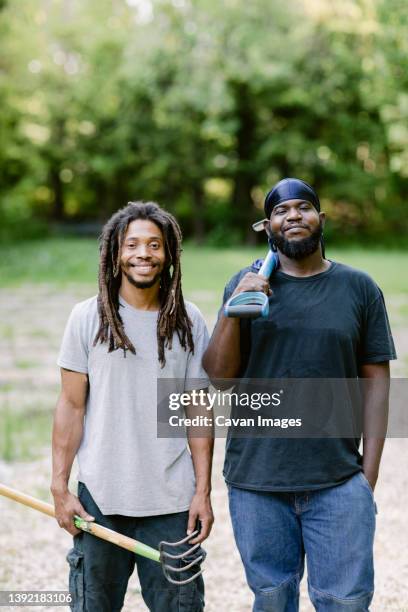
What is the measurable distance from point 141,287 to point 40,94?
118 feet

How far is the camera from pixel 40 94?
36.6m

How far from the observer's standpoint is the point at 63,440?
2.84 meters

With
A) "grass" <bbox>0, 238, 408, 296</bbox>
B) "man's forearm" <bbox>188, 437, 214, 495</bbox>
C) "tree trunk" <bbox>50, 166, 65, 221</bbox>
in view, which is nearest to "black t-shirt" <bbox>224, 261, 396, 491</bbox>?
"man's forearm" <bbox>188, 437, 214, 495</bbox>

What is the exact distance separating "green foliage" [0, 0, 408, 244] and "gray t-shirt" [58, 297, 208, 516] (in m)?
25.5

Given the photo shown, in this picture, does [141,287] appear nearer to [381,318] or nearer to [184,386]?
[184,386]

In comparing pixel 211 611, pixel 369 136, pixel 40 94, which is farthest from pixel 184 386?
pixel 40 94

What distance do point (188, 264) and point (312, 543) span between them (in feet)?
74.1

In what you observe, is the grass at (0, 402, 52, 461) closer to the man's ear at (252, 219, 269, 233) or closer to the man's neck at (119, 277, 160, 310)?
the man's neck at (119, 277, 160, 310)

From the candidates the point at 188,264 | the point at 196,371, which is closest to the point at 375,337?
the point at 196,371

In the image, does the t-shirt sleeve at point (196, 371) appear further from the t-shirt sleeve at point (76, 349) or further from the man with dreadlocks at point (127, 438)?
the t-shirt sleeve at point (76, 349)

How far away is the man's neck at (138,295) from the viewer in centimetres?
291

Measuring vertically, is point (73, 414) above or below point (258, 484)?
above

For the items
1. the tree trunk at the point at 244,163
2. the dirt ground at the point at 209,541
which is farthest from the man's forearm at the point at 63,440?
the tree trunk at the point at 244,163

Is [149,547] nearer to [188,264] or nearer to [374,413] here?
[374,413]
